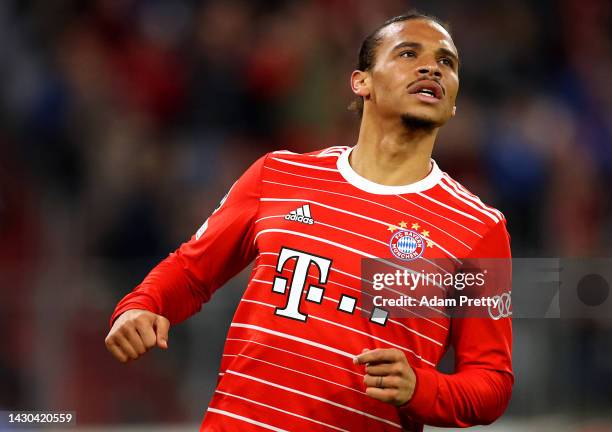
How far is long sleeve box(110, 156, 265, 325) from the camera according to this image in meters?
3.47

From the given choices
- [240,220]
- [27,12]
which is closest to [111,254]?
[27,12]

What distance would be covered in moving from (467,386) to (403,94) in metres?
1.00

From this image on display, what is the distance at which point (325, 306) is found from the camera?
333 cm

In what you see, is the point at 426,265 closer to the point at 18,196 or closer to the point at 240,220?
the point at 240,220

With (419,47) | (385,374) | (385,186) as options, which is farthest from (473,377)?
(419,47)

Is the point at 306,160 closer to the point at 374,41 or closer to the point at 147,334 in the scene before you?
the point at 374,41

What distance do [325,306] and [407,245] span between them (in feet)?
1.05

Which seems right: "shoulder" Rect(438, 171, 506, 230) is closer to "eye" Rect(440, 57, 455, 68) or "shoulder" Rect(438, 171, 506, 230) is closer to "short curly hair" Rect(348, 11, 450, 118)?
"eye" Rect(440, 57, 455, 68)

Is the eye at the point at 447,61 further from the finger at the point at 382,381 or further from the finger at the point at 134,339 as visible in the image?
the finger at the point at 134,339

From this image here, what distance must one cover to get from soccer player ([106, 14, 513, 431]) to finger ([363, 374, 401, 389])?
2.3 inches

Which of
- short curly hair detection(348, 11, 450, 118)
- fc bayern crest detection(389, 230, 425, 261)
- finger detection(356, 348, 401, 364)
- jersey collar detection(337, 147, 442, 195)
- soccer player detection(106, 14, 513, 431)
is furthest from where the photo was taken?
short curly hair detection(348, 11, 450, 118)

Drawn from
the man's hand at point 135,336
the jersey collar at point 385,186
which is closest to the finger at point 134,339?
the man's hand at point 135,336

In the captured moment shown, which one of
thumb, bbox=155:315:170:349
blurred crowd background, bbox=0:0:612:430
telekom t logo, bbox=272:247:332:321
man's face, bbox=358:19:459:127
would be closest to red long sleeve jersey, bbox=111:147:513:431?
telekom t logo, bbox=272:247:332:321

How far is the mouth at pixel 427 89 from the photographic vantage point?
3525mm
